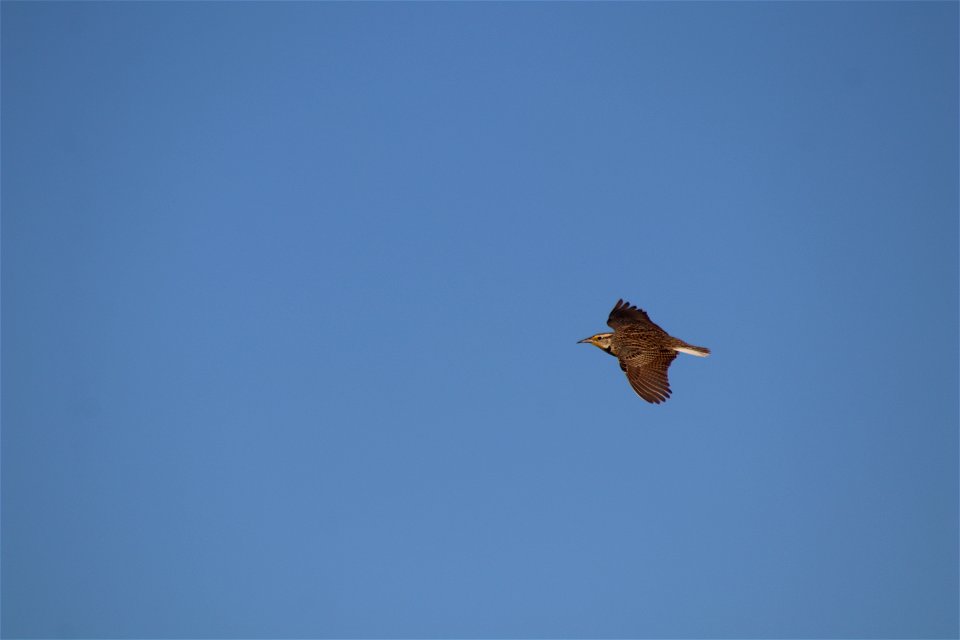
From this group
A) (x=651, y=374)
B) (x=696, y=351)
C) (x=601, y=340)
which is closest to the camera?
(x=651, y=374)

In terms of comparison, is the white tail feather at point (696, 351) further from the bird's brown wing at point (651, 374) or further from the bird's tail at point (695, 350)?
the bird's brown wing at point (651, 374)

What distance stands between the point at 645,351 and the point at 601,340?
1.63 m

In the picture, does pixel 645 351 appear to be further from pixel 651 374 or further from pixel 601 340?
pixel 601 340

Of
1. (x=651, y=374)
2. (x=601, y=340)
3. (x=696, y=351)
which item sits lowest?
(x=651, y=374)

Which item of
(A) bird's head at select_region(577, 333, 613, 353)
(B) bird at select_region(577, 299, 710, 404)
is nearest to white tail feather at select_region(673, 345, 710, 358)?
(B) bird at select_region(577, 299, 710, 404)

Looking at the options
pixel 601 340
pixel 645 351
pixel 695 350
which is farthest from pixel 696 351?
pixel 601 340

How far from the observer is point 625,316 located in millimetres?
37781

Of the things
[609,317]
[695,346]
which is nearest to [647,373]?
[695,346]

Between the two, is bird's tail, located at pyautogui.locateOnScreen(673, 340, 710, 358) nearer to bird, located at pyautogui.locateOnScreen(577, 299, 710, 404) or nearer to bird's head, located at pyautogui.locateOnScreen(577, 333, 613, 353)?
bird, located at pyautogui.locateOnScreen(577, 299, 710, 404)

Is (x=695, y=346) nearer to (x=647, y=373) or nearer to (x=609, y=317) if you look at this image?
(x=647, y=373)

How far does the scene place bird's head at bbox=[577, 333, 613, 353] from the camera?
35312mm

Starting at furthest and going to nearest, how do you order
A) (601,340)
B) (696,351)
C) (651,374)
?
(601,340) < (696,351) < (651,374)

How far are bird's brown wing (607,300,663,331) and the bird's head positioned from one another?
1.41 m

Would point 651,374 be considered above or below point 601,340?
below
